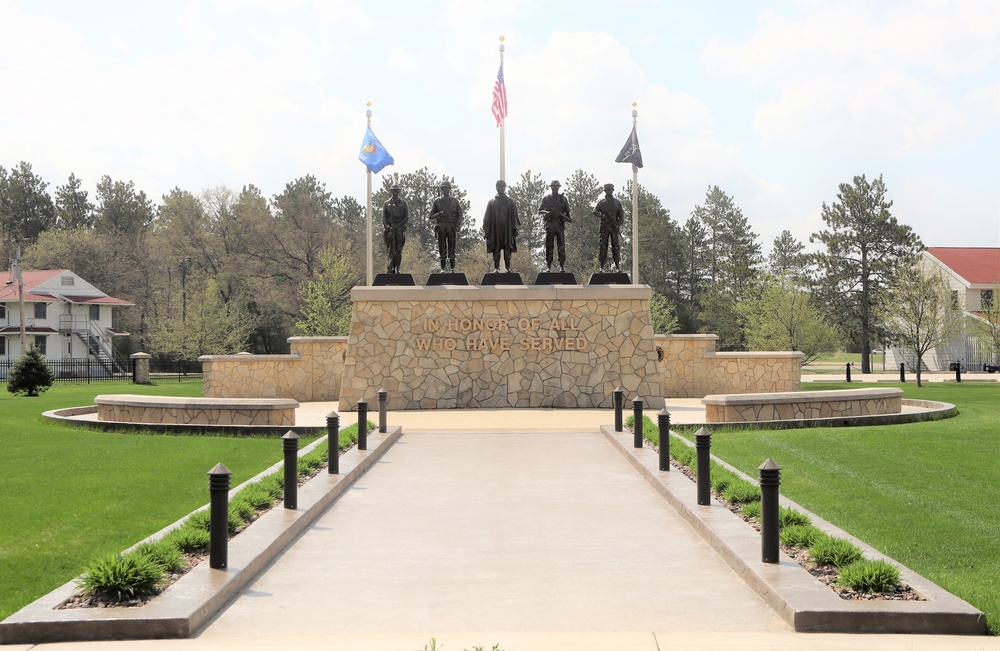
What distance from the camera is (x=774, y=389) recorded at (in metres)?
26.8

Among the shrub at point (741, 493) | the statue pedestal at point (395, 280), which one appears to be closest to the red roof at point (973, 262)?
the statue pedestal at point (395, 280)

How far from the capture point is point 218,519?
7.18 metres

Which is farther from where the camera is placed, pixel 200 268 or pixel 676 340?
pixel 200 268

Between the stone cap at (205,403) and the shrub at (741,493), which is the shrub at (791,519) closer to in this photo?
the shrub at (741,493)

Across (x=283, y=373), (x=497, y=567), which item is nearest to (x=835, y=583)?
(x=497, y=567)

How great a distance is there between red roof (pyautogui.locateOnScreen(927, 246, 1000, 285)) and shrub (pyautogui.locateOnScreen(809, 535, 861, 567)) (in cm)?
5575

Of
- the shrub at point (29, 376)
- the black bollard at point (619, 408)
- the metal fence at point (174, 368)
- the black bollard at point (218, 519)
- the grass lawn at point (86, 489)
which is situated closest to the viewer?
the black bollard at point (218, 519)

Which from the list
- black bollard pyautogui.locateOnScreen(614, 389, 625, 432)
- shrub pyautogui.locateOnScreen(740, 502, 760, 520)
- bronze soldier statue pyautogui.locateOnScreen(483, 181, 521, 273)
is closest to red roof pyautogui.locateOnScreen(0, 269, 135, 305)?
bronze soldier statue pyautogui.locateOnScreen(483, 181, 521, 273)

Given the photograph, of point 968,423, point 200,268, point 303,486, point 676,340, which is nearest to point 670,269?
point 200,268

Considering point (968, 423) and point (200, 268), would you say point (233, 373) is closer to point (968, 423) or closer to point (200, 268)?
point (968, 423)

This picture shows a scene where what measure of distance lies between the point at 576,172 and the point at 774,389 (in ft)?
143

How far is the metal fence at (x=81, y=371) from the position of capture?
51862 millimetres

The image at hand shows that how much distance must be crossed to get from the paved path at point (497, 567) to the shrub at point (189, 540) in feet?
2.08

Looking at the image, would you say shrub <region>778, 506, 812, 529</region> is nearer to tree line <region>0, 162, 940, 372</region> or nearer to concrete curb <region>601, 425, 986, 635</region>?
concrete curb <region>601, 425, 986, 635</region>
